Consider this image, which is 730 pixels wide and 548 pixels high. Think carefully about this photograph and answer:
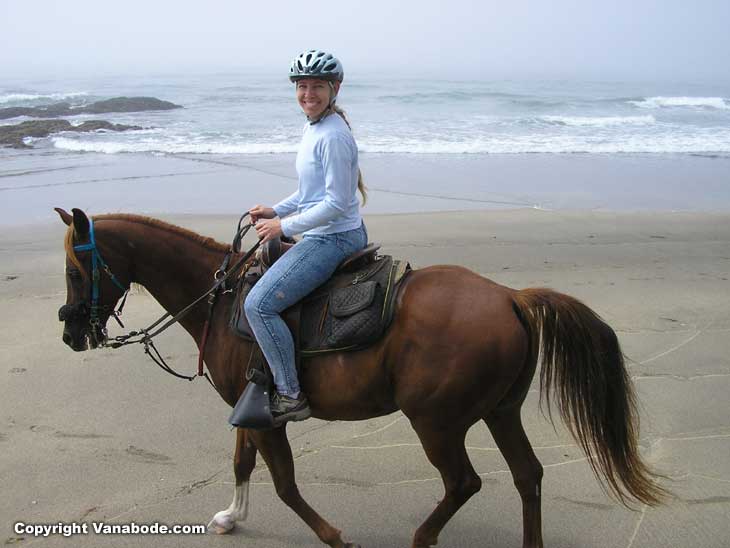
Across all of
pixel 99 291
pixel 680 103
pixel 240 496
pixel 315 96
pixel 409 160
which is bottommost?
pixel 240 496

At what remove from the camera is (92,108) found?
30375 mm

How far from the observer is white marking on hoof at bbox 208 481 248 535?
12.0 ft

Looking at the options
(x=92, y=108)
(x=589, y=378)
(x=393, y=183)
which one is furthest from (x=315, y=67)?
(x=92, y=108)

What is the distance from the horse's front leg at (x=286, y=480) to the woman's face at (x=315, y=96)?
1.57m

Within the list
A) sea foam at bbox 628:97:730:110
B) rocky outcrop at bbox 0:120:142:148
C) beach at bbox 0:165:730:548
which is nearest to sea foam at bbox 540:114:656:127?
sea foam at bbox 628:97:730:110

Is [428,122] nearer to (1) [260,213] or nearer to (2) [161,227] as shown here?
(1) [260,213]

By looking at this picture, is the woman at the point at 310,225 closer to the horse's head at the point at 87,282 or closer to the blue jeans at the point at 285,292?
the blue jeans at the point at 285,292

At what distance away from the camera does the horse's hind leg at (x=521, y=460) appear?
329 centimetres

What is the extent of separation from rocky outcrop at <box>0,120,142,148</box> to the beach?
1144 centimetres

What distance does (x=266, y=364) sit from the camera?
10.8 feet

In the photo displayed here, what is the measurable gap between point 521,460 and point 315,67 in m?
2.10

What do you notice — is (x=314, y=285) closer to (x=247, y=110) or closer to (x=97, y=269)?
(x=97, y=269)

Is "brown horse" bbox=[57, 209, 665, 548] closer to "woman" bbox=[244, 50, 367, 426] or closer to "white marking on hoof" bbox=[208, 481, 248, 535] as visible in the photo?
"woman" bbox=[244, 50, 367, 426]

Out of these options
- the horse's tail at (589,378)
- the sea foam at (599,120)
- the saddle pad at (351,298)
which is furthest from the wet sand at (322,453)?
the sea foam at (599,120)
